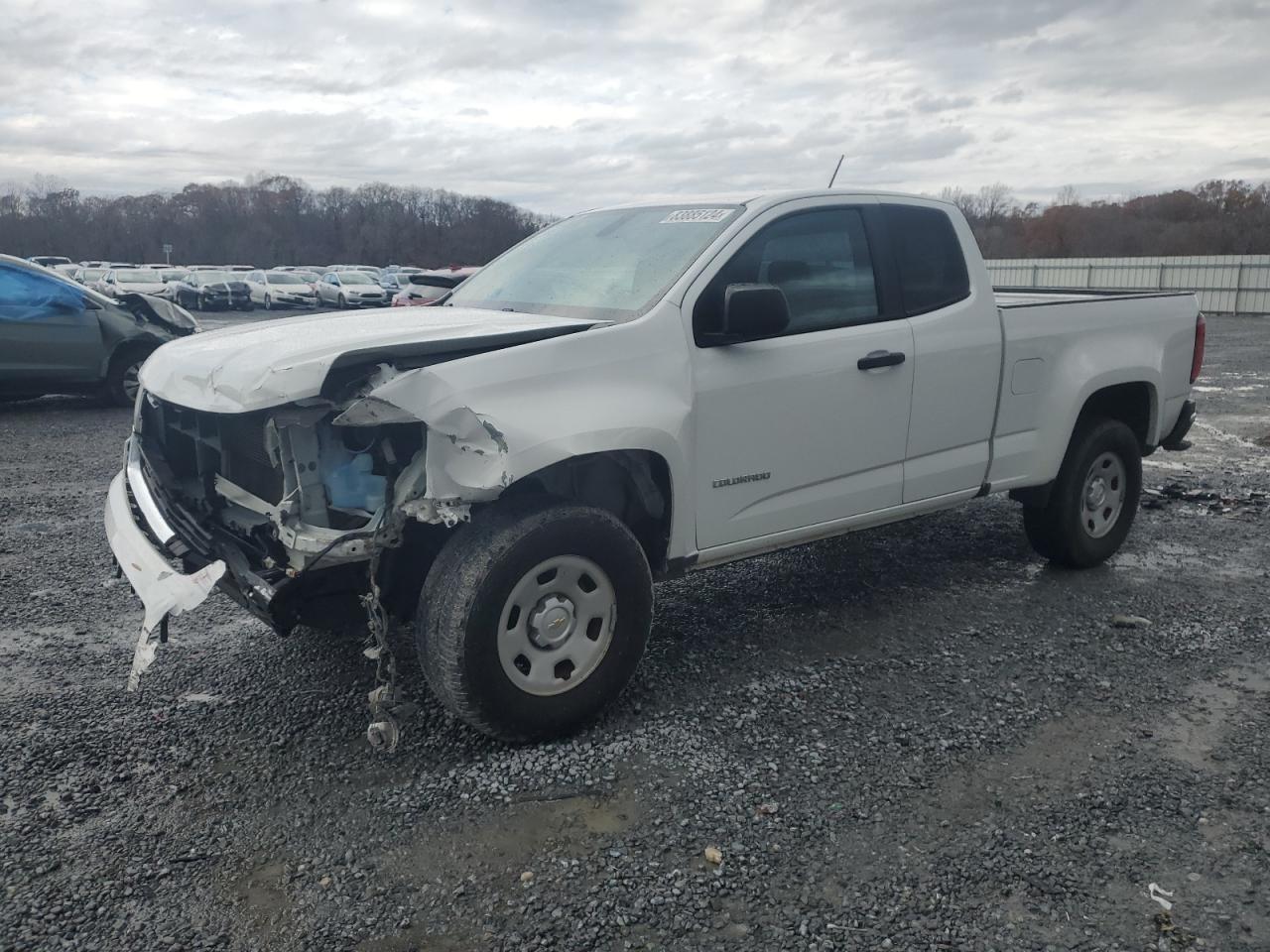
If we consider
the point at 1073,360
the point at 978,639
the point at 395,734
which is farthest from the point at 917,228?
the point at 395,734

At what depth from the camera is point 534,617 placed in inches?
133

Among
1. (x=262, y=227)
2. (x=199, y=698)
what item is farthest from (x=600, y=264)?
(x=262, y=227)

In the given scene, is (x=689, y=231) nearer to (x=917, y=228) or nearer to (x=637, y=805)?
(x=917, y=228)

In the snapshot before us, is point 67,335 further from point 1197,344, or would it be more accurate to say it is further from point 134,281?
point 134,281

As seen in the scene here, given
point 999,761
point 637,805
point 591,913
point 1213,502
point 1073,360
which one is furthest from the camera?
point 1213,502

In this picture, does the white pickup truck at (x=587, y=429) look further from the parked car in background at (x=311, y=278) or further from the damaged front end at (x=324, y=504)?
the parked car in background at (x=311, y=278)

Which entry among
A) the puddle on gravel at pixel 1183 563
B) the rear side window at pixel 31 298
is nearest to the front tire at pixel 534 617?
the puddle on gravel at pixel 1183 563

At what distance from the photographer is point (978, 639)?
14.8 feet

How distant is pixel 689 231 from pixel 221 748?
265 centimetres

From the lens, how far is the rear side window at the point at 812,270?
3998 millimetres

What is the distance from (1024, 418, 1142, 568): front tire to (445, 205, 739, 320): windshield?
2428 mm

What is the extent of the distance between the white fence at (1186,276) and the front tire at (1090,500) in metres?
20.1

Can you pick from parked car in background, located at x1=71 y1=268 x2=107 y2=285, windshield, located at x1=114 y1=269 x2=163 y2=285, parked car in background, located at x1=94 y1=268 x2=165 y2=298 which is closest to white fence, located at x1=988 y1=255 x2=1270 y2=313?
Result: parked car in background, located at x1=94 y1=268 x2=165 y2=298

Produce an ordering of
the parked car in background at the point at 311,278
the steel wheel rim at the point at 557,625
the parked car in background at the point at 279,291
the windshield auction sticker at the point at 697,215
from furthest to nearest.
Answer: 1. the parked car in background at the point at 311,278
2. the parked car in background at the point at 279,291
3. the windshield auction sticker at the point at 697,215
4. the steel wheel rim at the point at 557,625
